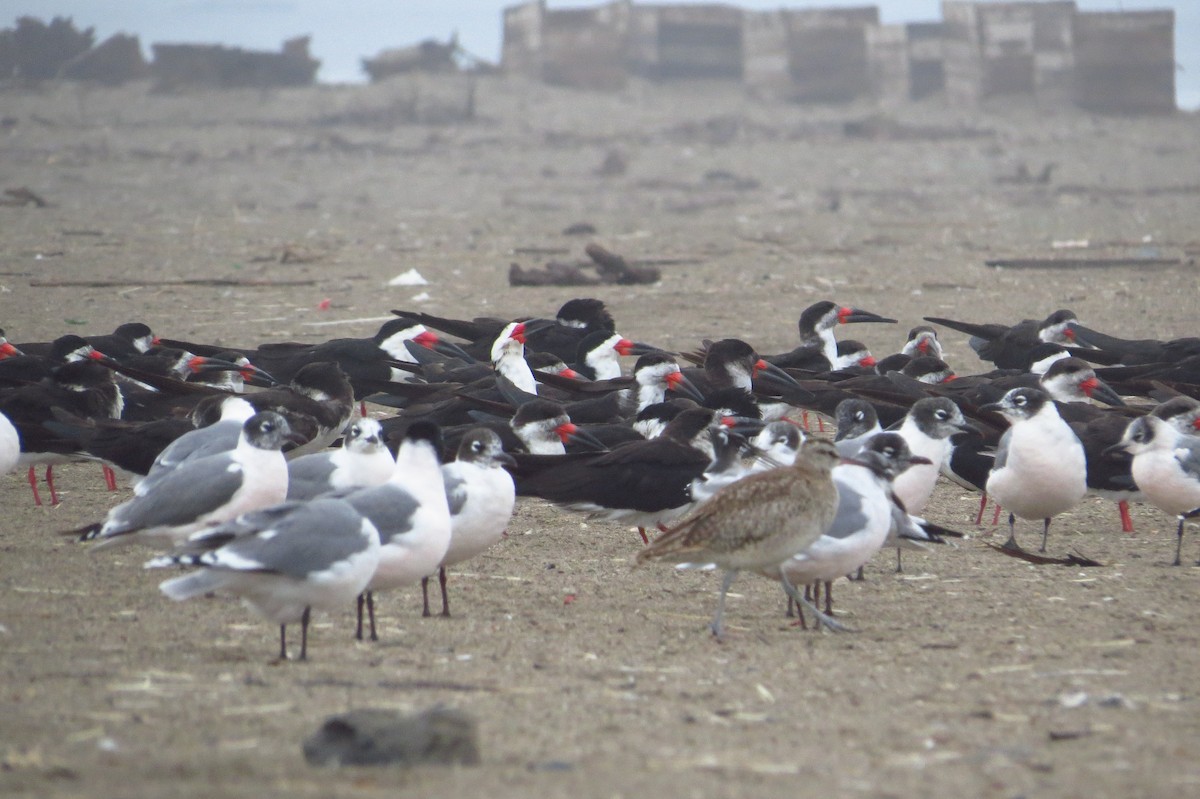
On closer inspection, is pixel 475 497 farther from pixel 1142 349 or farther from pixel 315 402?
pixel 1142 349

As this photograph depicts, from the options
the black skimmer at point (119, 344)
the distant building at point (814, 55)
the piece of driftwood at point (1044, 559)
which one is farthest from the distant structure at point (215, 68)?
the piece of driftwood at point (1044, 559)

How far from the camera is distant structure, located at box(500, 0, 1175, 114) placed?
144 feet

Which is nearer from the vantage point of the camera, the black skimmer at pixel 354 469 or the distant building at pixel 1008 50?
the black skimmer at pixel 354 469

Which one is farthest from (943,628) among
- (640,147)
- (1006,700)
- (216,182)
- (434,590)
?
(640,147)

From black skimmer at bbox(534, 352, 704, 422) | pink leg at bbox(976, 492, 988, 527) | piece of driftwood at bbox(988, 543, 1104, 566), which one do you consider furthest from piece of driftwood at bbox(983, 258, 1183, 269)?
piece of driftwood at bbox(988, 543, 1104, 566)

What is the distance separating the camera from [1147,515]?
842 cm

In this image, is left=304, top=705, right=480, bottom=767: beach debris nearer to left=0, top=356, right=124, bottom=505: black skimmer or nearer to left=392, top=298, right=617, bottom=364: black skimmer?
left=0, top=356, right=124, bottom=505: black skimmer

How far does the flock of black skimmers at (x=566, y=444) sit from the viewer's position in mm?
5707

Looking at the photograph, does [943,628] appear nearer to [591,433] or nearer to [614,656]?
[614,656]

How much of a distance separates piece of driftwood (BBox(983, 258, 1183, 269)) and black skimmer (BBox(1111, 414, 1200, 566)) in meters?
11.5

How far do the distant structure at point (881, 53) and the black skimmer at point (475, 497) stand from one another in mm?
40084

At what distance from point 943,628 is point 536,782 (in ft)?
8.26

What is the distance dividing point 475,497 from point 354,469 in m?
0.69

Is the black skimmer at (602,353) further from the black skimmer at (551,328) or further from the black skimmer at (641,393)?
the black skimmer at (641,393)
